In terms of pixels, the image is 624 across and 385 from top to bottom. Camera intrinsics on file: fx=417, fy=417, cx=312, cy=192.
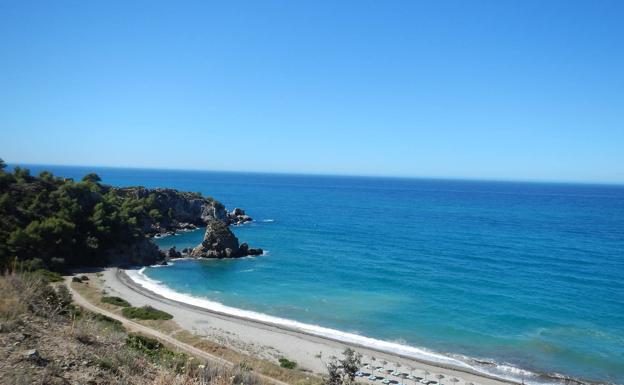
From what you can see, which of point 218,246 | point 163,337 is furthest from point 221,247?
point 163,337

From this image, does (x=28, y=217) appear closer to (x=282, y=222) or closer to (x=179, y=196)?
(x=179, y=196)

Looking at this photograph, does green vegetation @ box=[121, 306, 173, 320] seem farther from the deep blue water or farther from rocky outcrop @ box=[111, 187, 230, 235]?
rocky outcrop @ box=[111, 187, 230, 235]

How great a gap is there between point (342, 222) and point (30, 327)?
9861 centimetres

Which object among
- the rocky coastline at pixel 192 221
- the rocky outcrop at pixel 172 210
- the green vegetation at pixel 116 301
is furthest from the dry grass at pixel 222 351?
the rocky outcrop at pixel 172 210

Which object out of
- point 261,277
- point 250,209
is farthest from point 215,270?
point 250,209

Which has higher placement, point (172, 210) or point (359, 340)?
point (172, 210)

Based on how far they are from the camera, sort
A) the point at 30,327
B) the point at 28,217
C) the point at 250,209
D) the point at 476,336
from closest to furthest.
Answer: the point at 30,327
the point at 476,336
the point at 28,217
the point at 250,209

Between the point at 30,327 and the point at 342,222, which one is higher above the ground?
the point at 30,327

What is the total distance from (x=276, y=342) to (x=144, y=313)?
43.8ft

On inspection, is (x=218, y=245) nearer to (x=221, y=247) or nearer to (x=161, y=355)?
(x=221, y=247)

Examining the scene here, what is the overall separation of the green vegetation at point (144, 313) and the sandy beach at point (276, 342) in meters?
1.22

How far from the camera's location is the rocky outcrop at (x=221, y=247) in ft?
236

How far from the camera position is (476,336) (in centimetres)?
3859

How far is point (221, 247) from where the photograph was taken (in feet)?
237
